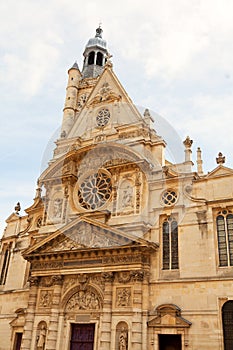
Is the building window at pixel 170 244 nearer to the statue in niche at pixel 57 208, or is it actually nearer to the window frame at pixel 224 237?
the window frame at pixel 224 237

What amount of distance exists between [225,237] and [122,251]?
173 inches

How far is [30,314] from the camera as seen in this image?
16734 mm

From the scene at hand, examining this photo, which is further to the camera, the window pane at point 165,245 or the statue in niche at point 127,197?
the statue in niche at point 127,197

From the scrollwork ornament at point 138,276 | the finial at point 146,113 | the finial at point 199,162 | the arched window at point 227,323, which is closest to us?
the arched window at point 227,323

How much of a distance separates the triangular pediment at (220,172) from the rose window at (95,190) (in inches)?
209

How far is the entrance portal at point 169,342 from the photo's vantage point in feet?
45.0

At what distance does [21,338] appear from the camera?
17.6 meters

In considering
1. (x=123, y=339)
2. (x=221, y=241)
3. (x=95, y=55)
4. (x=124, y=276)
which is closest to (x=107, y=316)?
(x=123, y=339)

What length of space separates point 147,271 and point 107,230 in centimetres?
257

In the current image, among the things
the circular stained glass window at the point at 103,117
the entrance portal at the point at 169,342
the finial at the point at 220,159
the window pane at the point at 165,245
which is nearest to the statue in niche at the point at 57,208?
the circular stained glass window at the point at 103,117

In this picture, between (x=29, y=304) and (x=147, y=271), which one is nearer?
(x=147, y=271)

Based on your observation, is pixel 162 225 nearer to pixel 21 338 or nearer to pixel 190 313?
pixel 190 313

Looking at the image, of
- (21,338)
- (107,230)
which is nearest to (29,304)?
(21,338)

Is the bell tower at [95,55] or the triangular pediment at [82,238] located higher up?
the bell tower at [95,55]
